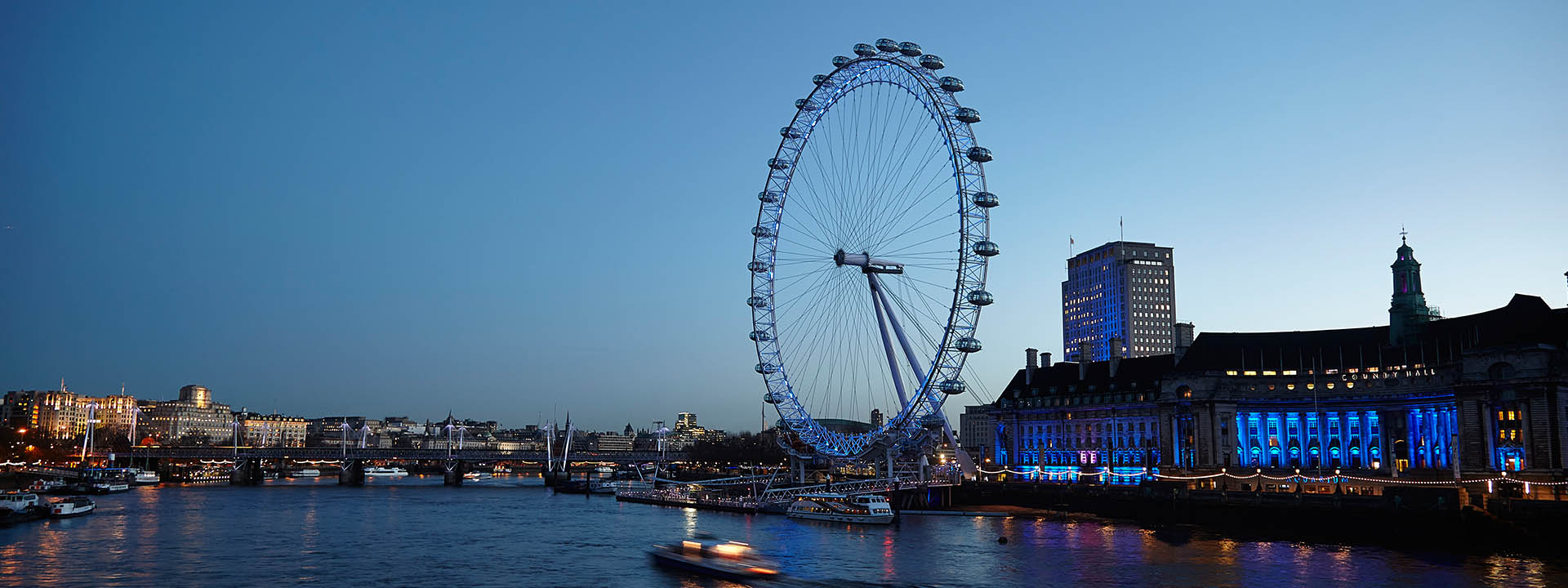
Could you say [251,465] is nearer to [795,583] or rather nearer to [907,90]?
[907,90]

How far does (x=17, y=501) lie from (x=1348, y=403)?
121 meters

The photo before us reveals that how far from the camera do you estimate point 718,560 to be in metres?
59.8

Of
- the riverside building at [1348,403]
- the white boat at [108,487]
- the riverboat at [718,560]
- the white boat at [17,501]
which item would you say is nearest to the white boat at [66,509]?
the white boat at [17,501]

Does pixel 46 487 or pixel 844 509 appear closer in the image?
pixel 844 509

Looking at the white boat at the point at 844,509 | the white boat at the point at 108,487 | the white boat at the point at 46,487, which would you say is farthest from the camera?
the white boat at the point at 108,487

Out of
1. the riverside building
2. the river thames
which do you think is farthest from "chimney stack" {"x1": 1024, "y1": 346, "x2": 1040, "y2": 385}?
the river thames

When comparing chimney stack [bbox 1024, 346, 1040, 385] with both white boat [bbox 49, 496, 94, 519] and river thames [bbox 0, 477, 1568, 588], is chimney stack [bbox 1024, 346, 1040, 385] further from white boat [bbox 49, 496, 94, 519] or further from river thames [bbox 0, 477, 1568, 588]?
white boat [bbox 49, 496, 94, 519]

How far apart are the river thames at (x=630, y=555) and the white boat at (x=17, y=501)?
241 centimetres

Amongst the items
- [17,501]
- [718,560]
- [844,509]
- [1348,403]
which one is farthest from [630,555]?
[1348,403]

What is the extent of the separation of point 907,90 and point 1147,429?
59526mm

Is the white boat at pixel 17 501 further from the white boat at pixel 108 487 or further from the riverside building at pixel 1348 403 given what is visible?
the riverside building at pixel 1348 403

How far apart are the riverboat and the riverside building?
6249cm

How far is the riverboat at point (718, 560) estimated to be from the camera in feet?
184

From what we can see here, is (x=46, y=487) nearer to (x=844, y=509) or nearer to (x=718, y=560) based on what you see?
(x=844, y=509)
